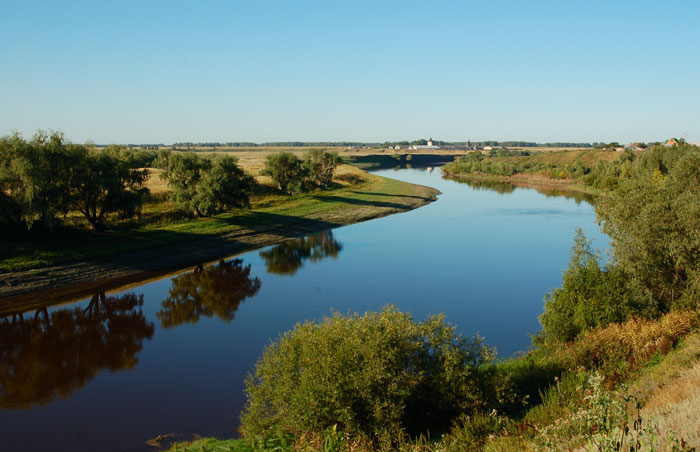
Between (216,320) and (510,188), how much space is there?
81.4 meters

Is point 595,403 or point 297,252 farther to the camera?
point 297,252

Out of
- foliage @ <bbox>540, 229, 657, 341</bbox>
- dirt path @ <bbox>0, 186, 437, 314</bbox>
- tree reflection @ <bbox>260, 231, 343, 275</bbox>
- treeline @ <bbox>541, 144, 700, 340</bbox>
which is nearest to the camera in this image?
foliage @ <bbox>540, 229, 657, 341</bbox>

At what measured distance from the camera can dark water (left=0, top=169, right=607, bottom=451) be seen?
621 inches

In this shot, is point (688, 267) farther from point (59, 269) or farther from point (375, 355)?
point (59, 269)

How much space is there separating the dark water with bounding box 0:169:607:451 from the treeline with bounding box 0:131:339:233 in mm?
8358

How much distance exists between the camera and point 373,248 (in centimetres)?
4203

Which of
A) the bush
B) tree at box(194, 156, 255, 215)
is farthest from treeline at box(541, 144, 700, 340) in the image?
tree at box(194, 156, 255, 215)

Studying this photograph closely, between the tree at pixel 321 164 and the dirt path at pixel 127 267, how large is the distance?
22979 mm

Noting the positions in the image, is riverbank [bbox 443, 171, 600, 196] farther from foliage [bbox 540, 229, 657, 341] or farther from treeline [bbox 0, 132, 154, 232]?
treeline [bbox 0, 132, 154, 232]

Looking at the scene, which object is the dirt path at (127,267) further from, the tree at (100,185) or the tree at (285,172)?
the tree at (285,172)

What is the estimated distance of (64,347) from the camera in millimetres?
21609

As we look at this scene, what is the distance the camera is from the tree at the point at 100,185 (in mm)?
35250

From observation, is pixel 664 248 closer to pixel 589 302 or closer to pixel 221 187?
pixel 589 302

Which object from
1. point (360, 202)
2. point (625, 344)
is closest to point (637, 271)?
point (625, 344)
